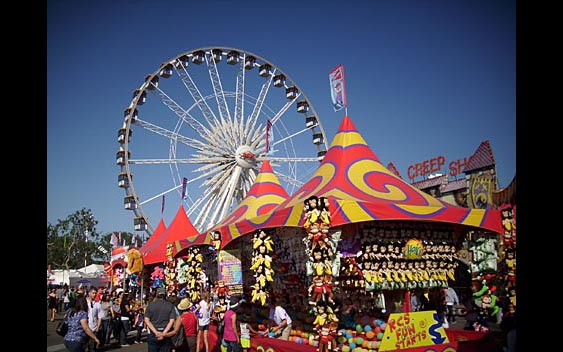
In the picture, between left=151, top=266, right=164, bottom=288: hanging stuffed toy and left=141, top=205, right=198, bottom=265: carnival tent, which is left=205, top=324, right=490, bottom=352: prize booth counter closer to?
left=141, top=205, right=198, bottom=265: carnival tent

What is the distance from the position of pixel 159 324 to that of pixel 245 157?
13.5 metres

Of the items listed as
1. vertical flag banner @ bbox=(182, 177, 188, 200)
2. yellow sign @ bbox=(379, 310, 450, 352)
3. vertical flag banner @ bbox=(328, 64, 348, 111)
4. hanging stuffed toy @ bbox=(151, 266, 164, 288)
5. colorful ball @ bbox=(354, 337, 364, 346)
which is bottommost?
hanging stuffed toy @ bbox=(151, 266, 164, 288)

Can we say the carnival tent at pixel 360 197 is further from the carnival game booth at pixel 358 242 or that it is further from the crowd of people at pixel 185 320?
the crowd of people at pixel 185 320

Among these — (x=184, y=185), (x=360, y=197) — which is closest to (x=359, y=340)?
(x=360, y=197)

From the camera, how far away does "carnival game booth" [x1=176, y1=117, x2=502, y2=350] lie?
6473 mm

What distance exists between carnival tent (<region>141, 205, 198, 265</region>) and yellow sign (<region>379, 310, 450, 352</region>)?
1125cm

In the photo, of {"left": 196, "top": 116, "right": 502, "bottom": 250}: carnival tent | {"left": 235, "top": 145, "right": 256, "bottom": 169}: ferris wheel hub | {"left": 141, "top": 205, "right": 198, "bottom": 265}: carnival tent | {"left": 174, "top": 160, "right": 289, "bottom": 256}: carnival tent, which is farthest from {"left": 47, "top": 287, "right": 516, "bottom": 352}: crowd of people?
{"left": 235, "top": 145, "right": 256, "bottom": 169}: ferris wheel hub

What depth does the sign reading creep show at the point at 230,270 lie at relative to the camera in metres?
9.45

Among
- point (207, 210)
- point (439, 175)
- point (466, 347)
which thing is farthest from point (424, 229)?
point (439, 175)

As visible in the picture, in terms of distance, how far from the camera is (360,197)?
23.5 ft

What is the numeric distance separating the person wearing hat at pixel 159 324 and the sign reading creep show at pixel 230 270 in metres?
3.35

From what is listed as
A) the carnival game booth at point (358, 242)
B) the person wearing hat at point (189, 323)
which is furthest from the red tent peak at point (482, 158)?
the person wearing hat at point (189, 323)

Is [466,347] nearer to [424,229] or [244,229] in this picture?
[424,229]
